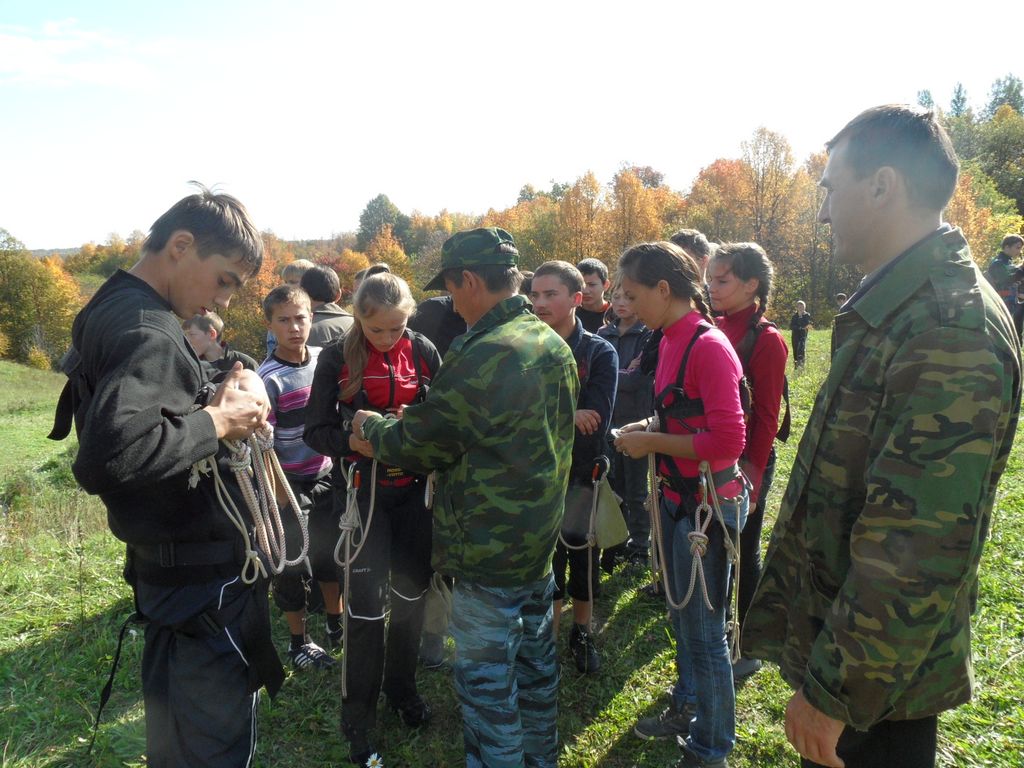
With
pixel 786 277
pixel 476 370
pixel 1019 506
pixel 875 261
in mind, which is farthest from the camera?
pixel 786 277

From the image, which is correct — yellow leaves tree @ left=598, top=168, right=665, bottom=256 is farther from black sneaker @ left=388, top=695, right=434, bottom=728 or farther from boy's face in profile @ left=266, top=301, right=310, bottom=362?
black sneaker @ left=388, top=695, right=434, bottom=728

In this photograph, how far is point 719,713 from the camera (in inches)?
109

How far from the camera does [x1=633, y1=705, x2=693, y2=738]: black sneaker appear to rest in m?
3.16

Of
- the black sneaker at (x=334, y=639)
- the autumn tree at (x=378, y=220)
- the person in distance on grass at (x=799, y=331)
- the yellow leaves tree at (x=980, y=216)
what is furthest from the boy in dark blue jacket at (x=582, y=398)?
the autumn tree at (x=378, y=220)

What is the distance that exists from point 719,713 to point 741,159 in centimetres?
4780

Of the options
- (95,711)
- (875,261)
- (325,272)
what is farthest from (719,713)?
(325,272)

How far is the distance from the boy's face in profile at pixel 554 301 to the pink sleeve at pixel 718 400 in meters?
1.22

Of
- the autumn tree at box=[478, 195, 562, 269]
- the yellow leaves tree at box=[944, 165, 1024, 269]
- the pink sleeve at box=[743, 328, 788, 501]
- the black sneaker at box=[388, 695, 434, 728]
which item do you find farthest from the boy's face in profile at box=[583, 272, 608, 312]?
the autumn tree at box=[478, 195, 562, 269]

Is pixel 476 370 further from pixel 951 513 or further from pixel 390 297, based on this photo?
pixel 951 513

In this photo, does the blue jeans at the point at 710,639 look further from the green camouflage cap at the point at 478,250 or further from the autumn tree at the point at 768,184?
the autumn tree at the point at 768,184

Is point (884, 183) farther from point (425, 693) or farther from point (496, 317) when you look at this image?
point (425, 693)

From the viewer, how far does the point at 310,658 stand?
3904 mm

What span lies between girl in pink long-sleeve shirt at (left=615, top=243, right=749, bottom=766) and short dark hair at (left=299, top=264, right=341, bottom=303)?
9.42 feet

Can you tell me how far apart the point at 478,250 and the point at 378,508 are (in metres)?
→ 1.44
